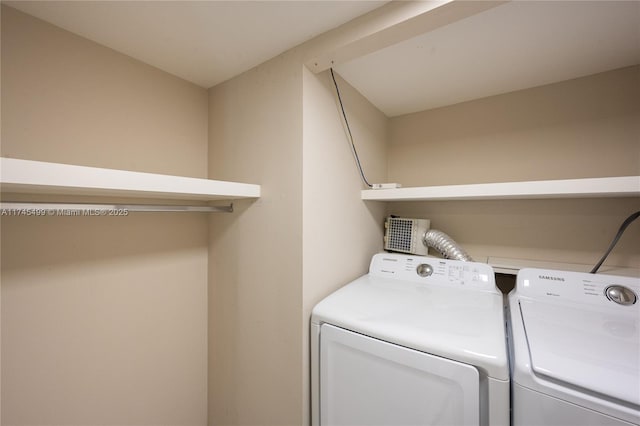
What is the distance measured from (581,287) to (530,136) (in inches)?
34.0

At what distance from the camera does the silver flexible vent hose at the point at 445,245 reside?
4.51 ft

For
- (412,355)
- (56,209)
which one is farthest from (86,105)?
(412,355)

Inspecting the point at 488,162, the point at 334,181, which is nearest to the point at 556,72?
the point at 488,162

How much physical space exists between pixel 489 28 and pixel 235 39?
3.43 ft

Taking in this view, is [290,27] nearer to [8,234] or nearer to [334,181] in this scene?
[334,181]

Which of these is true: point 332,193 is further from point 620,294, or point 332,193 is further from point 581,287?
point 620,294

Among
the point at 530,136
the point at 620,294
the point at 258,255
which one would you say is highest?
the point at 530,136

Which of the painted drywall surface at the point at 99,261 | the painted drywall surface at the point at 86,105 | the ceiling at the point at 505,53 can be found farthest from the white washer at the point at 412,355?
the painted drywall surface at the point at 86,105

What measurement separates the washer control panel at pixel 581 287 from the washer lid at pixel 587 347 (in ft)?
0.17

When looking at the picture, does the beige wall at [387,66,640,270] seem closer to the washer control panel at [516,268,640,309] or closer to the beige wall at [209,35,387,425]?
the washer control panel at [516,268,640,309]

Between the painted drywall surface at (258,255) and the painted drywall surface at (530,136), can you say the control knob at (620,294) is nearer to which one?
the painted drywall surface at (530,136)

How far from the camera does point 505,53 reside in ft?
3.59

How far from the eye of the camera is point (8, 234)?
0.84 meters

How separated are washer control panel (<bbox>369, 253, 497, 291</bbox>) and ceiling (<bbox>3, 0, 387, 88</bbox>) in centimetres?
118
